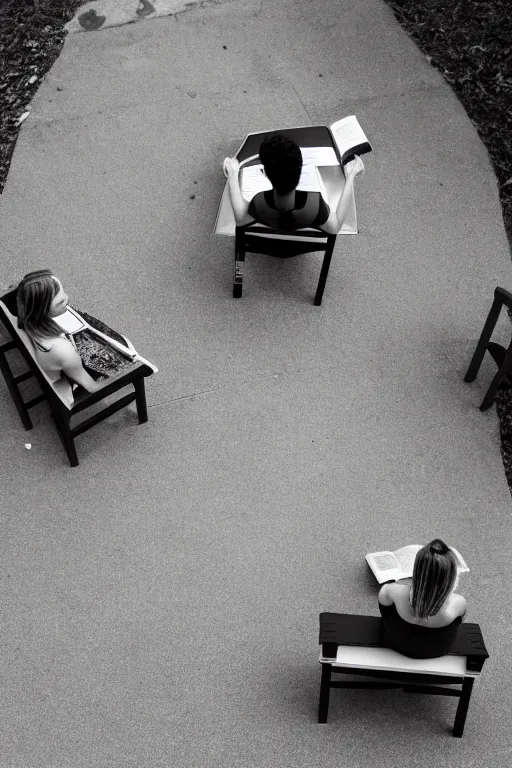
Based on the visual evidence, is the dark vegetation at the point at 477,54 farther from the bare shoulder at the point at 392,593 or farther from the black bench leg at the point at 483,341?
the bare shoulder at the point at 392,593

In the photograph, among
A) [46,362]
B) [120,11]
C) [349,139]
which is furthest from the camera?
[120,11]

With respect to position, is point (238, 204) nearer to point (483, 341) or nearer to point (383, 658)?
point (483, 341)

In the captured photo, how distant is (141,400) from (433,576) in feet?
6.74

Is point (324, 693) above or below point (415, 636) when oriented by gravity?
below

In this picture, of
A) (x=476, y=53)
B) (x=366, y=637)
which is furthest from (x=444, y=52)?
(x=366, y=637)

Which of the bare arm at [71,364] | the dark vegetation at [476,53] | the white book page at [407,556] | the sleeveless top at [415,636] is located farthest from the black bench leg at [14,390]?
the dark vegetation at [476,53]

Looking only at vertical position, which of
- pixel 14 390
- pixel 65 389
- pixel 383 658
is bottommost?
pixel 383 658

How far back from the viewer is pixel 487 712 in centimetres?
404

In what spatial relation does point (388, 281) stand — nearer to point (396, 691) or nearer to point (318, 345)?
point (318, 345)

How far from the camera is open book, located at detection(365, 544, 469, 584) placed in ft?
13.9

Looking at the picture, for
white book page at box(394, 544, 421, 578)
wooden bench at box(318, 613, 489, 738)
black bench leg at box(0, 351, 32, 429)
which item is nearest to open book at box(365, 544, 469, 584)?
white book page at box(394, 544, 421, 578)

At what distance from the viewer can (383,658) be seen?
3.68 meters

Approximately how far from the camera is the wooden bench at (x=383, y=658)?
365 centimetres

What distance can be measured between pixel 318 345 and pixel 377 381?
1.42 ft
